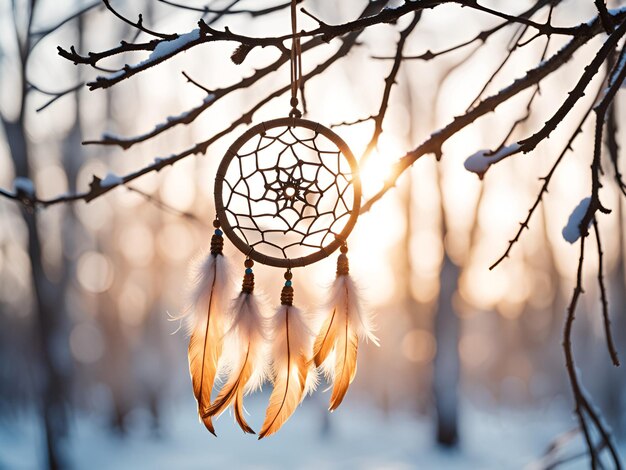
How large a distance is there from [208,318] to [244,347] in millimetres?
113

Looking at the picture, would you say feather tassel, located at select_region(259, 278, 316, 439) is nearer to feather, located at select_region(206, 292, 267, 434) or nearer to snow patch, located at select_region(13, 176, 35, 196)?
feather, located at select_region(206, 292, 267, 434)

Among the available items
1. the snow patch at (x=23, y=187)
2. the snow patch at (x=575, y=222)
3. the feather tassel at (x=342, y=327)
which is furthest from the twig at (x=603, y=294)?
the snow patch at (x=23, y=187)

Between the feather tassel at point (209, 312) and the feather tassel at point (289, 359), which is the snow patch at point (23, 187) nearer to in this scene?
the feather tassel at point (209, 312)

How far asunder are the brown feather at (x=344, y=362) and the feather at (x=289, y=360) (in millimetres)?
70

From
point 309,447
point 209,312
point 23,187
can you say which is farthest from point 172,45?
point 309,447

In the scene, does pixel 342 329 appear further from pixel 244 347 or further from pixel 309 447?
pixel 309 447

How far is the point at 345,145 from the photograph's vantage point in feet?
4.26

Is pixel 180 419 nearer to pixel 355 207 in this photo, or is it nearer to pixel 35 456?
pixel 35 456

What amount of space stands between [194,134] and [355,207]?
9675 mm

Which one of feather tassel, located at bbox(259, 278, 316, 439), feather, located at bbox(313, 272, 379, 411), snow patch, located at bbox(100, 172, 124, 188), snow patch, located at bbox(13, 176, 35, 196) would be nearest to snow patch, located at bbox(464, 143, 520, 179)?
feather, located at bbox(313, 272, 379, 411)

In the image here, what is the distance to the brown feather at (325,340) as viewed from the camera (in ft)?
4.42

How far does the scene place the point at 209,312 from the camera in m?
1.37

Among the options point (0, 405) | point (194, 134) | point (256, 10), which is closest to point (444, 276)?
point (194, 134)

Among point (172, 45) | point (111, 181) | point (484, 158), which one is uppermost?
point (172, 45)
